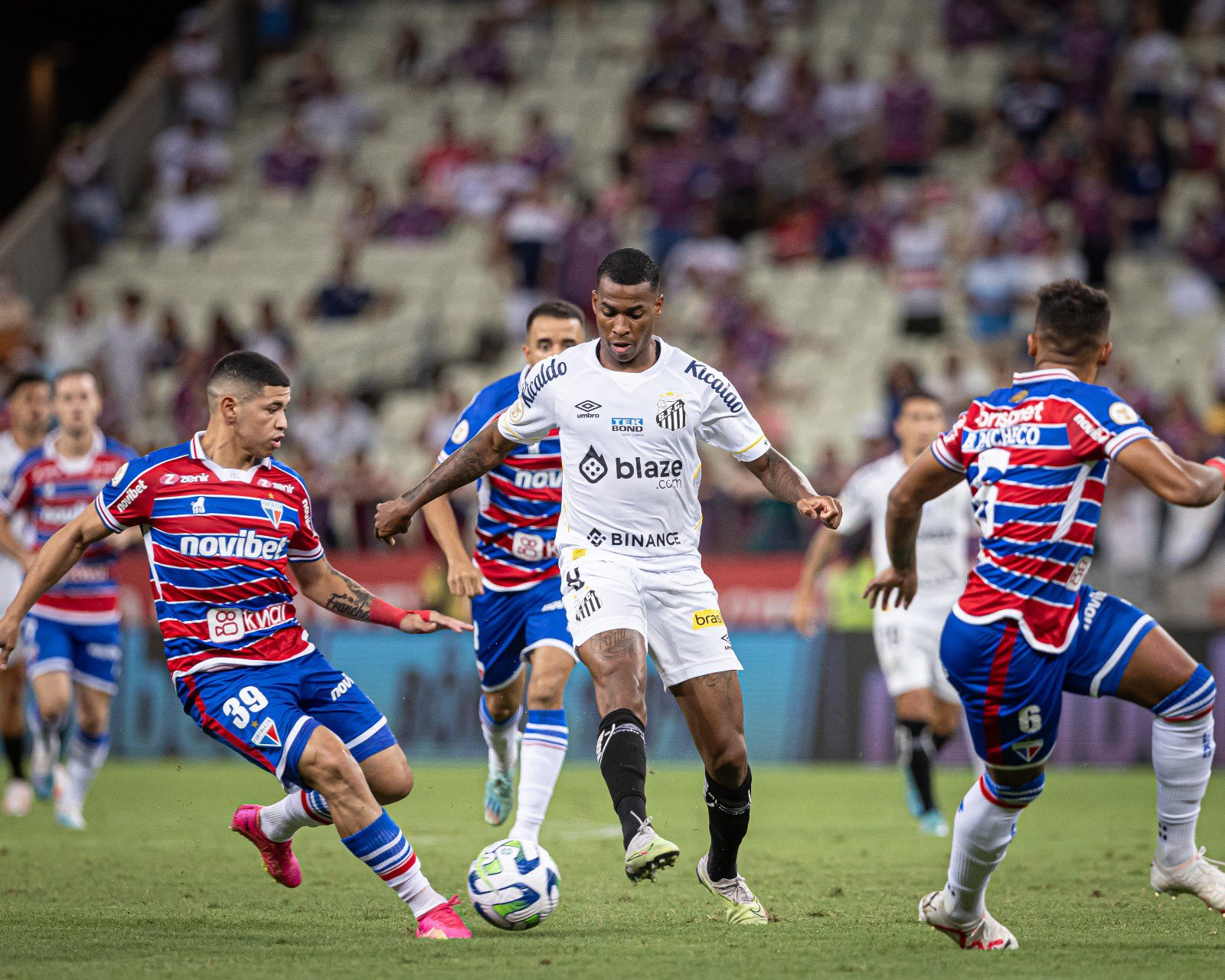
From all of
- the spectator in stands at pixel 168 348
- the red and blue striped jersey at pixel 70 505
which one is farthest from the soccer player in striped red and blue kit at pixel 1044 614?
the spectator in stands at pixel 168 348

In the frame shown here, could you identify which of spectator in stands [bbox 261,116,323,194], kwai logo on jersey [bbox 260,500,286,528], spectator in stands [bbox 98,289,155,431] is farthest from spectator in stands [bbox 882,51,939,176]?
kwai logo on jersey [bbox 260,500,286,528]

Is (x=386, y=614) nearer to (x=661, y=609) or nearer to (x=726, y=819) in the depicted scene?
(x=661, y=609)

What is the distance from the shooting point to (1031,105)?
22.1 meters

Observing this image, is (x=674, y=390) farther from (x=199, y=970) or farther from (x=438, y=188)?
(x=438, y=188)

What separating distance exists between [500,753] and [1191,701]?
4.70 m

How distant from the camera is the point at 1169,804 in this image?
7.11 meters

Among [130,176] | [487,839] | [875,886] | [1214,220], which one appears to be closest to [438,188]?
[130,176]

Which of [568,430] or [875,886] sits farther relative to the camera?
[875,886]

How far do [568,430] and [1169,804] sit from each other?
302 centimetres

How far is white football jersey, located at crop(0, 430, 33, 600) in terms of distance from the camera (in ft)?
42.7

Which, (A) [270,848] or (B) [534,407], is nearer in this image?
(B) [534,407]

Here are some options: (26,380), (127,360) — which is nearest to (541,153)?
(127,360)

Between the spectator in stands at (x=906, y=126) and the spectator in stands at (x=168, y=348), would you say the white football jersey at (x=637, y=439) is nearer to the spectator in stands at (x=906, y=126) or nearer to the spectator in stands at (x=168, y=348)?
the spectator in stands at (x=906, y=126)

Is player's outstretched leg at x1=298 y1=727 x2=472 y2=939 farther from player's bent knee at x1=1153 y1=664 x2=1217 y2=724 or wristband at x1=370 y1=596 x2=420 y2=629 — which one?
player's bent knee at x1=1153 y1=664 x2=1217 y2=724
